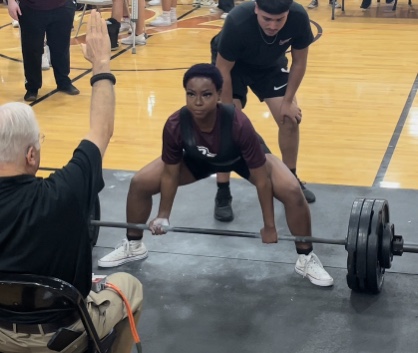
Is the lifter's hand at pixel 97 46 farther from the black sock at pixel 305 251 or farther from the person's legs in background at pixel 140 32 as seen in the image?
the person's legs in background at pixel 140 32

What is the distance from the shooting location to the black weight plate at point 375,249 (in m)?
3.38

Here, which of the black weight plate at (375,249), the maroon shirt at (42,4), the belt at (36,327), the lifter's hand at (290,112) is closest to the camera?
the belt at (36,327)

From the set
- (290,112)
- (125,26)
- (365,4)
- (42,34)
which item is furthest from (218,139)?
(365,4)

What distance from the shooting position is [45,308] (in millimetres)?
2248

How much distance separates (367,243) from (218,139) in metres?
0.81

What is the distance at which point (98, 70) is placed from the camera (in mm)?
2617

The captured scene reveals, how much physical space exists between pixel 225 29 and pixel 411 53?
4.35 m

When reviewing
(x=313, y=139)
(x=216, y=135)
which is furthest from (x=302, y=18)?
(x=313, y=139)

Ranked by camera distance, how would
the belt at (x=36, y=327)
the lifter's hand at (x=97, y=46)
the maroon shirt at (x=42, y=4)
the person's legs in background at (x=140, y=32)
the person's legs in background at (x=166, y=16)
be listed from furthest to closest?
the person's legs in background at (x=166, y=16) → the person's legs in background at (x=140, y=32) → the maroon shirt at (x=42, y=4) → the lifter's hand at (x=97, y=46) → the belt at (x=36, y=327)

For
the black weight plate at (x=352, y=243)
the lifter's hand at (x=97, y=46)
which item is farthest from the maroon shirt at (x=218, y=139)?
the lifter's hand at (x=97, y=46)

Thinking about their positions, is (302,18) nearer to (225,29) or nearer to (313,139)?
(225,29)

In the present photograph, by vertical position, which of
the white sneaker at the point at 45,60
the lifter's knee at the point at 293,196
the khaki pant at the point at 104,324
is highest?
the khaki pant at the point at 104,324

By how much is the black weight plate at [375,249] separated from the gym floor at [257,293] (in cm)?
9

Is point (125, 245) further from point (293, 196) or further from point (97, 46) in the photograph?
point (97, 46)
